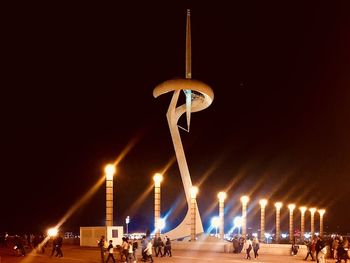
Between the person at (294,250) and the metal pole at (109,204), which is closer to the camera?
the metal pole at (109,204)

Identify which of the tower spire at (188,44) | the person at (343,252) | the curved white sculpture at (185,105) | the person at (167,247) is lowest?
the person at (167,247)

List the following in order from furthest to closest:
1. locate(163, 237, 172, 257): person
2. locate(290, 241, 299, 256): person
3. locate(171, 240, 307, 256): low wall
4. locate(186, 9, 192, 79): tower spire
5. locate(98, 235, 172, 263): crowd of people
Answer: locate(186, 9, 192, 79): tower spire → locate(171, 240, 307, 256): low wall → locate(290, 241, 299, 256): person → locate(163, 237, 172, 257): person → locate(98, 235, 172, 263): crowd of people

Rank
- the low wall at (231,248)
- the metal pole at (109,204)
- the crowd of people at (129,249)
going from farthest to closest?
the low wall at (231,248) → the metal pole at (109,204) → the crowd of people at (129,249)

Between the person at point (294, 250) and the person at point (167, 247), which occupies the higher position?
the person at point (167, 247)

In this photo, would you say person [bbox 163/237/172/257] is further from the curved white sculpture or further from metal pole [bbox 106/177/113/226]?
the curved white sculpture

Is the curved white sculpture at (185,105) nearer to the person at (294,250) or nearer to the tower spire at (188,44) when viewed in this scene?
the tower spire at (188,44)

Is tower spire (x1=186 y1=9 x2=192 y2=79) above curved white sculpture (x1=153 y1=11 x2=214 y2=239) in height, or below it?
above

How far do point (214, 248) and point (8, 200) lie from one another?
42.0m

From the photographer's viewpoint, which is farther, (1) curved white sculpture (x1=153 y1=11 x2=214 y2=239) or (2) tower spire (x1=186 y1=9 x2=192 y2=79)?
(2) tower spire (x1=186 y1=9 x2=192 y2=79)

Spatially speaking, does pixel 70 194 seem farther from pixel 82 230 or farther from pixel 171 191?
pixel 82 230

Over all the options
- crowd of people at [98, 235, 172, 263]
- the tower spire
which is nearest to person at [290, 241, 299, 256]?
crowd of people at [98, 235, 172, 263]

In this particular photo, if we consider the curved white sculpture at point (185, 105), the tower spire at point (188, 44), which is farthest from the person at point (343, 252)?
the tower spire at point (188, 44)

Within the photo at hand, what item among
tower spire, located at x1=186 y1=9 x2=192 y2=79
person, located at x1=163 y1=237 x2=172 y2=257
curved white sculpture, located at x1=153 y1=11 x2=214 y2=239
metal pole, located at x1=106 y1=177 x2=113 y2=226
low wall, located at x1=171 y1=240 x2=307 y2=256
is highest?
tower spire, located at x1=186 y1=9 x2=192 y2=79

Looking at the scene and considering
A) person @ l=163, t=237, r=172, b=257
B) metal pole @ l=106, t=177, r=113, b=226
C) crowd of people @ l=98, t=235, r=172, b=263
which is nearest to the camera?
crowd of people @ l=98, t=235, r=172, b=263
